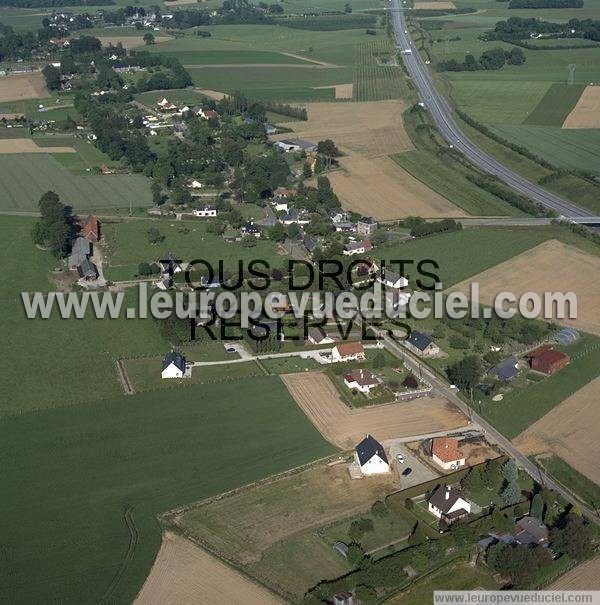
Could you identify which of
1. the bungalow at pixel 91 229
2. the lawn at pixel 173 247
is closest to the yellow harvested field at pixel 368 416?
the lawn at pixel 173 247

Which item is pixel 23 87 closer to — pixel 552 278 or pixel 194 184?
pixel 194 184

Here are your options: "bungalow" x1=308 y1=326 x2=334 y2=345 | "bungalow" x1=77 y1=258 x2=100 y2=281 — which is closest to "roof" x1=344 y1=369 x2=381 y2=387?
"bungalow" x1=308 y1=326 x2=334 y2=345

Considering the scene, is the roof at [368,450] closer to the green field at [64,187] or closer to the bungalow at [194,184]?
the green field at [64,187]

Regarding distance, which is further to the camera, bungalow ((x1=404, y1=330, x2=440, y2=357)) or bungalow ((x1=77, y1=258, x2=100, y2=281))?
bungalow ((x1=77, y1=258, x2=100, y2=281))

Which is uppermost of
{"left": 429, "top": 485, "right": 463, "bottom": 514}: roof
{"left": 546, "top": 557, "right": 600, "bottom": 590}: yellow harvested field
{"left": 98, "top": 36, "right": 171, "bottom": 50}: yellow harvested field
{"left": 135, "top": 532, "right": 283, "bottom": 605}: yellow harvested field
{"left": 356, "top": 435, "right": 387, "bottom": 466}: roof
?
{"left": 98, "top": 36, "right": 171, "bottom": 50}: yellow harvested field

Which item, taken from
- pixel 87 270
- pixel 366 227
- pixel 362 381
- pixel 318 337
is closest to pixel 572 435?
pixel 362 381

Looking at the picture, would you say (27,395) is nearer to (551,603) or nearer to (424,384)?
(424,384)

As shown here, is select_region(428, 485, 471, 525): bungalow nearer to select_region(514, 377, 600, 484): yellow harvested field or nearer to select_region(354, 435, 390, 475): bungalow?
select_region(354, 435, 390, 475): bungalow

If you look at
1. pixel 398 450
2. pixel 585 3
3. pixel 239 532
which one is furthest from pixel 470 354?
pixel 585 3
